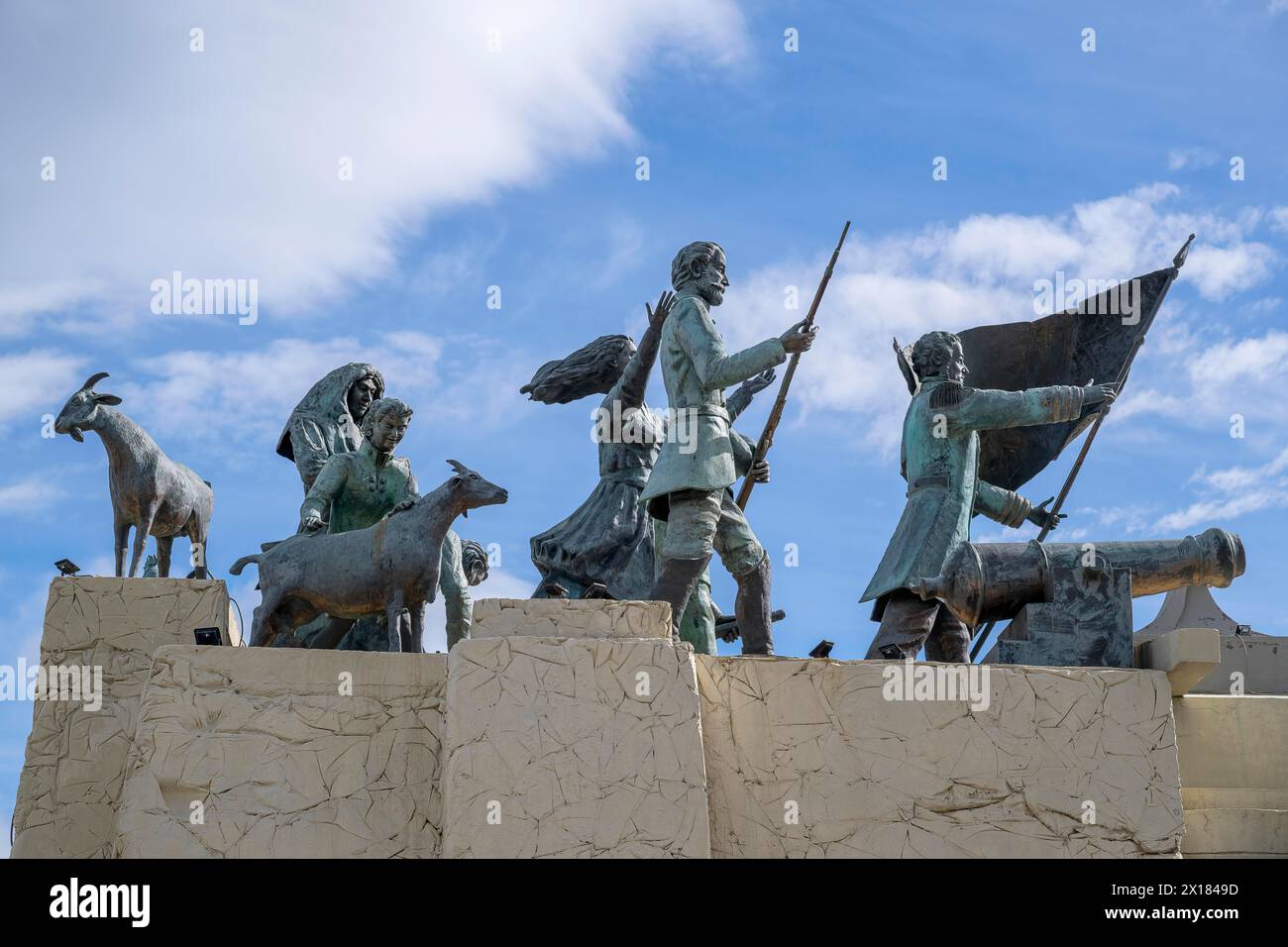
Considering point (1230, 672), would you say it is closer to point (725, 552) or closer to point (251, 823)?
point (725, 552)

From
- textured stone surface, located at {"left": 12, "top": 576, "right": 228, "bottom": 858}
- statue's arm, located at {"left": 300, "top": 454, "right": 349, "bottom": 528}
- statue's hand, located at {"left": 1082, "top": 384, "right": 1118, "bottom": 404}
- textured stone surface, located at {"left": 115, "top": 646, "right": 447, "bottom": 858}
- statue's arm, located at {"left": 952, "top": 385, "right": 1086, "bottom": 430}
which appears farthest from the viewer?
statue's arm, located at {"left": 300, "top": 454, "right": 349, "bottom": 528}

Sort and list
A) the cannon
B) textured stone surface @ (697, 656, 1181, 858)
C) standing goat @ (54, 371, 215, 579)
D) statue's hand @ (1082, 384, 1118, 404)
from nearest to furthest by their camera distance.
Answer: textured stone surface @ (697, 656, 1181, 858), the cannon, statue's hand @ (1082, 384, 1118, 404), standing goat @ (54, 371, 215, 579)

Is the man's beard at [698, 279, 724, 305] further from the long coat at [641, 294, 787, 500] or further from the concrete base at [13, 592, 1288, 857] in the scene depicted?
the concrete base at [13, 592, 1288, 857]

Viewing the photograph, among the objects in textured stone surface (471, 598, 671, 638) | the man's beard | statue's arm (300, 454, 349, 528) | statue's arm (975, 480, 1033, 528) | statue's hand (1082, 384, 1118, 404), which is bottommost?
textured stone surface (471, 598, 671, 638)

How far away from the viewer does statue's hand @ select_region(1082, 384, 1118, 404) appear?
1016 cm

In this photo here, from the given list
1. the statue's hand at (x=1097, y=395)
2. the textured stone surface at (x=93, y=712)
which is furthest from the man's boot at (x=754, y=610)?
the textured stone surface at (x=93, y=712)

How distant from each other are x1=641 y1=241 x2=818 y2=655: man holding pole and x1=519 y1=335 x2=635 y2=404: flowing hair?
6.15 ft

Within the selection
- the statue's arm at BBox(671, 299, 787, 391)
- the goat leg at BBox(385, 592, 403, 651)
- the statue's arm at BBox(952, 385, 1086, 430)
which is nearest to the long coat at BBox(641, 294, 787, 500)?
the statue's arm at BBox(671, 299, 787, 391)

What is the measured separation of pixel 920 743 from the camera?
28.9ft

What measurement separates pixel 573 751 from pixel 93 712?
266 centimetres

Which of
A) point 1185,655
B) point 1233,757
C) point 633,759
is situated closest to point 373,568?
point 633,759
